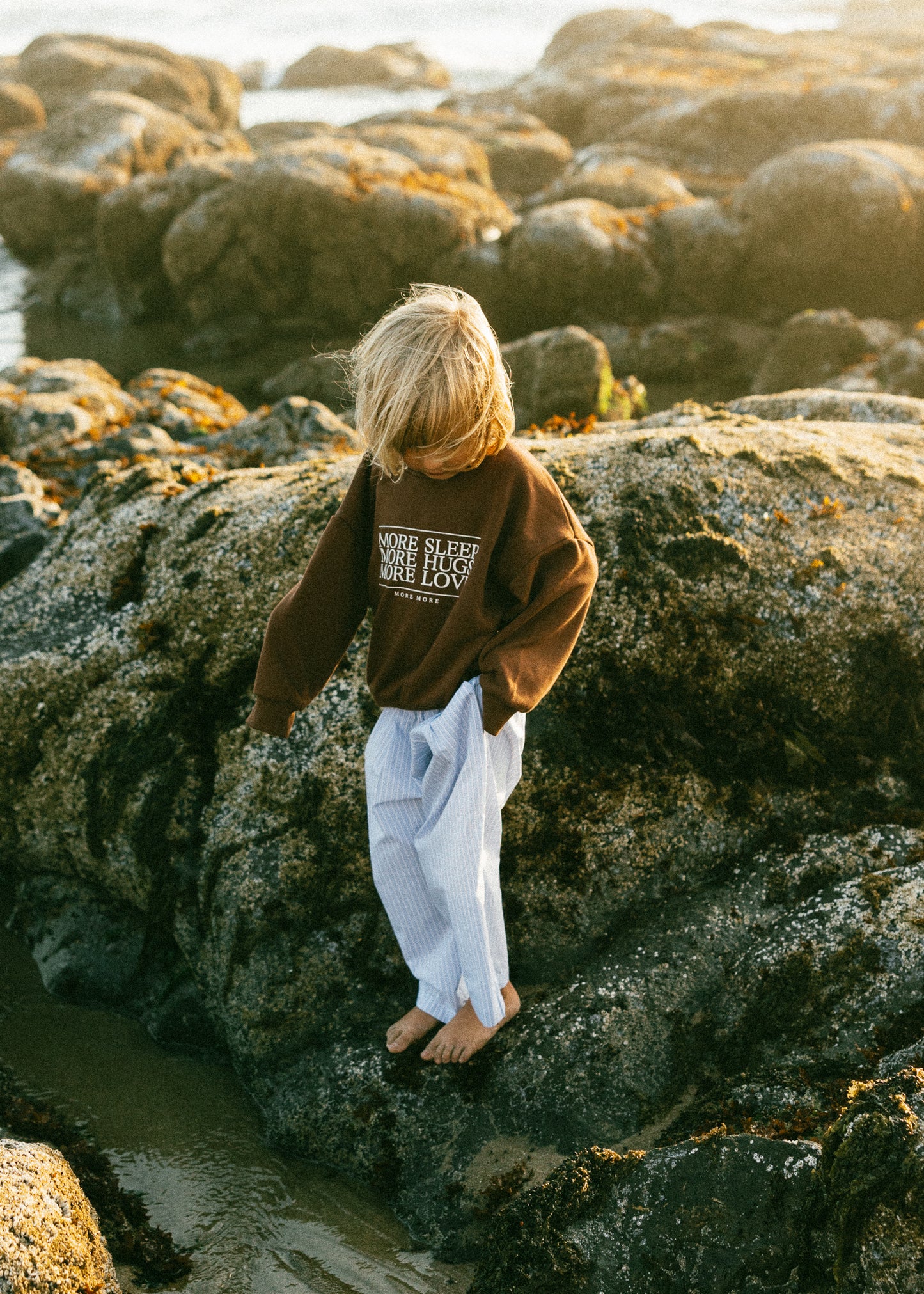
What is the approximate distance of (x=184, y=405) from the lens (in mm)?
12938

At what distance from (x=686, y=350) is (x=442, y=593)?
518 inches

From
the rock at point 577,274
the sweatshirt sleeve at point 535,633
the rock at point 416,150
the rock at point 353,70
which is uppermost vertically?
the rock at point 353,70

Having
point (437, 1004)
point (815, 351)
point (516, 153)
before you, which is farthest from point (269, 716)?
point (516, 153)

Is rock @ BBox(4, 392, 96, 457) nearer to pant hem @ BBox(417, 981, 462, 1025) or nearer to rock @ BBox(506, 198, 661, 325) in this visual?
rock @ BBox(506, 198, 661, 325)

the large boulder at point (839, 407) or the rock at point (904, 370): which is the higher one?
the large boulder at point (839, 407)

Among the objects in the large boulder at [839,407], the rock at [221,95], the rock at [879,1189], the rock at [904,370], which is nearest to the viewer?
the rock at [879,1189]

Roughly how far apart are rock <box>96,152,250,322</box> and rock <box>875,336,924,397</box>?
12506mm

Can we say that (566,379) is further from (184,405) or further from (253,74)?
(253,74)

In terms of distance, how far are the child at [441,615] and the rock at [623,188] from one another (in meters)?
17.9

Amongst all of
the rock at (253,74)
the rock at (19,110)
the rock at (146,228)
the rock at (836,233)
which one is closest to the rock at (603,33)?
the rock at (253,74)

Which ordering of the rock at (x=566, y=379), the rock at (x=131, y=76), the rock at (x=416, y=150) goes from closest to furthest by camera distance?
1. the rock at (x=566, y=379)
2. the rock at (x=416, y=150)
3. the rock at (x=131, y=76)

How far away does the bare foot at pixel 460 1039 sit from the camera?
3992 millimetres

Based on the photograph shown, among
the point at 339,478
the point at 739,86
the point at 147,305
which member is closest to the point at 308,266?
the point at 147,305

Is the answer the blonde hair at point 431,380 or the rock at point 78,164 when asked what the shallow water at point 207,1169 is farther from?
the rock at point 78,164
